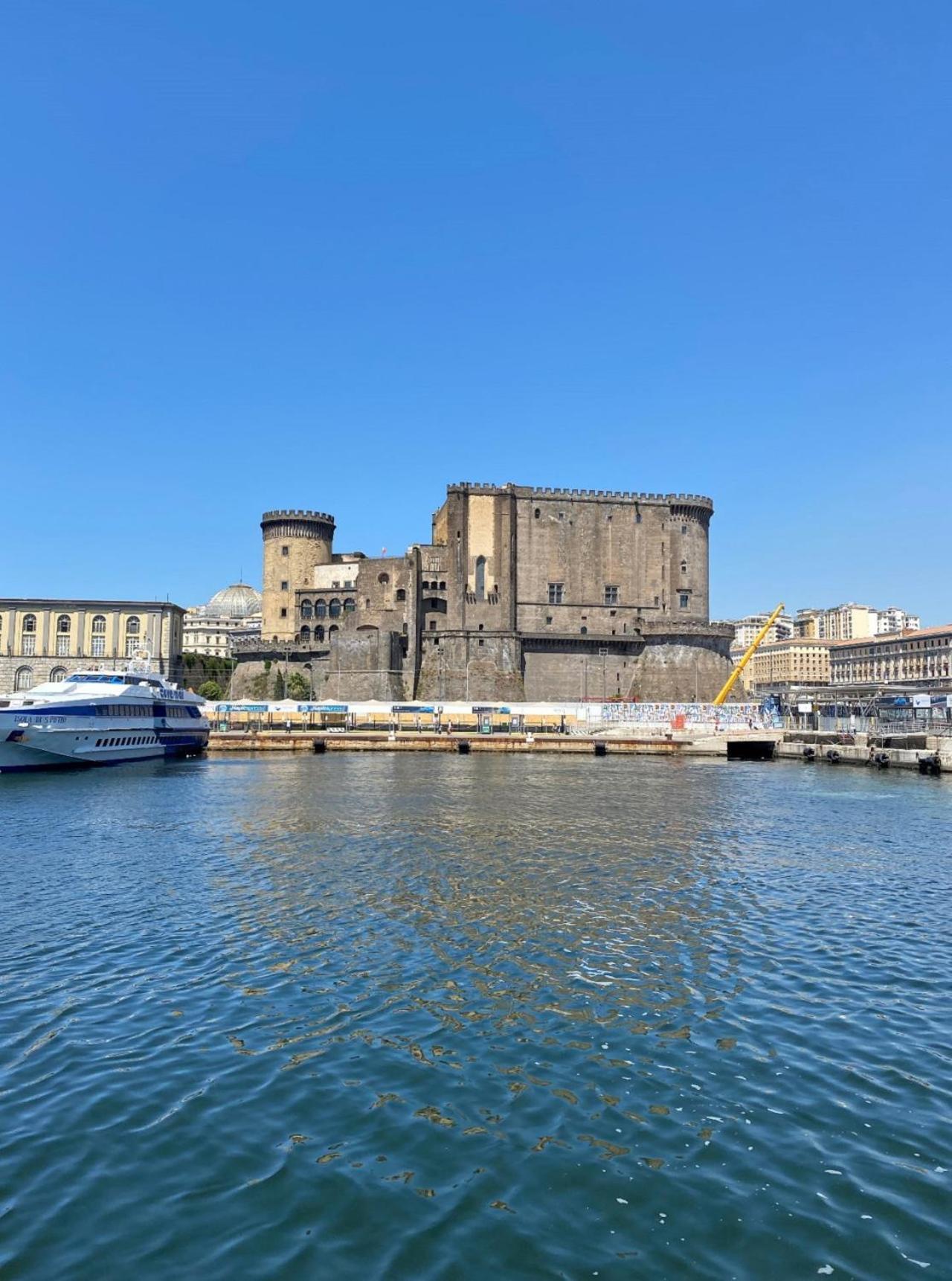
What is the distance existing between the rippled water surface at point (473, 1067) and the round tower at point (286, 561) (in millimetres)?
78294

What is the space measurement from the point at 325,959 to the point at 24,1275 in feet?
26.4

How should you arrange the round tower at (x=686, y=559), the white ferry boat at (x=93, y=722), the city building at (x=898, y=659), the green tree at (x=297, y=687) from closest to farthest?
the white ferry boat at (x=93, y=722) < the green tree at (x=297, y=687) < the round tower at (x=686, y=559) < the city building at (x=898, y=659)

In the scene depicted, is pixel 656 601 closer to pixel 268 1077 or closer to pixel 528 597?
pixel 528 597

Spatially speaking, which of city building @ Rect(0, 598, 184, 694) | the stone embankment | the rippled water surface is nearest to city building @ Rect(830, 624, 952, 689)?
the stone embankment

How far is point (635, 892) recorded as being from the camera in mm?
20094

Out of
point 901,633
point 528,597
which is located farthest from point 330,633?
point 901,633

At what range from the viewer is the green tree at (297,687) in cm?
9369

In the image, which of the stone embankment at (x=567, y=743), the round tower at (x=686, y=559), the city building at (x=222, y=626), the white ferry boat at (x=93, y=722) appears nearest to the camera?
the white ferry boat at (x=93, y=722)

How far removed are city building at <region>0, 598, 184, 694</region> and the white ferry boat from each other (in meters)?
43.4

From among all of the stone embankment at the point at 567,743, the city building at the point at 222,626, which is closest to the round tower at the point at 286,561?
the stone embankment at the point at 567,743

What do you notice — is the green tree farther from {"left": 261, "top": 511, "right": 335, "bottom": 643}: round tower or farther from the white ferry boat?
the white ferry boat

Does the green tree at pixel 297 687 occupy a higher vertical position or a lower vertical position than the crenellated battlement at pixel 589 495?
lower

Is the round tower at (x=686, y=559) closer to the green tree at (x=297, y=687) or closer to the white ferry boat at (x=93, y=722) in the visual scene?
the green tree at (x=297, y=687)

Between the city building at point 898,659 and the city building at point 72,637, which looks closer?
the city building at point 72,637
